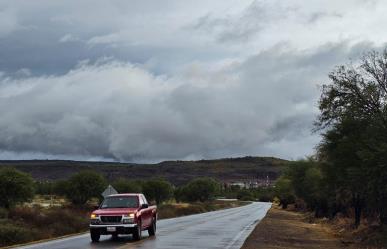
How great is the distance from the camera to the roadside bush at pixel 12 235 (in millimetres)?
25619

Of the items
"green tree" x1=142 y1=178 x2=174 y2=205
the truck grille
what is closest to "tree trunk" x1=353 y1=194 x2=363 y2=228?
the truck grille

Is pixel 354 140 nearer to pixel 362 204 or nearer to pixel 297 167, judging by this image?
pixel 362 204

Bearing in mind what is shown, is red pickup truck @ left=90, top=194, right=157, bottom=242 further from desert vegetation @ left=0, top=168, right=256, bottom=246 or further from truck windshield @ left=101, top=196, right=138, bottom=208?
desert vegetation @ left=0, top=168, right=256, bottom=246

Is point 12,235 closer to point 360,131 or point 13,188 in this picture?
point 360,131

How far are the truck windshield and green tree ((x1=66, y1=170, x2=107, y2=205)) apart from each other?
1777 inches

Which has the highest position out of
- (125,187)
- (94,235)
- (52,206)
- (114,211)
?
(125,187)

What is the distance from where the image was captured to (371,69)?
1211 inches

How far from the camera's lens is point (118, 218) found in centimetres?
2534

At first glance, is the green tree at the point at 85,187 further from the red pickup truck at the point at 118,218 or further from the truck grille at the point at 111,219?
the truck grille at the point at 111,219

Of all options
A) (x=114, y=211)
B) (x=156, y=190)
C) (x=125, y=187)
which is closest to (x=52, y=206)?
(x=125, y=187)

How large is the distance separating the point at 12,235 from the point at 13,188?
32.3 m

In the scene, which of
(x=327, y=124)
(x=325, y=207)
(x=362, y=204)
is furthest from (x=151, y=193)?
(x=327, y=124)

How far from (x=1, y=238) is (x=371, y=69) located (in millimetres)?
18833

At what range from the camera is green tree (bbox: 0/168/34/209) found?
185ft
